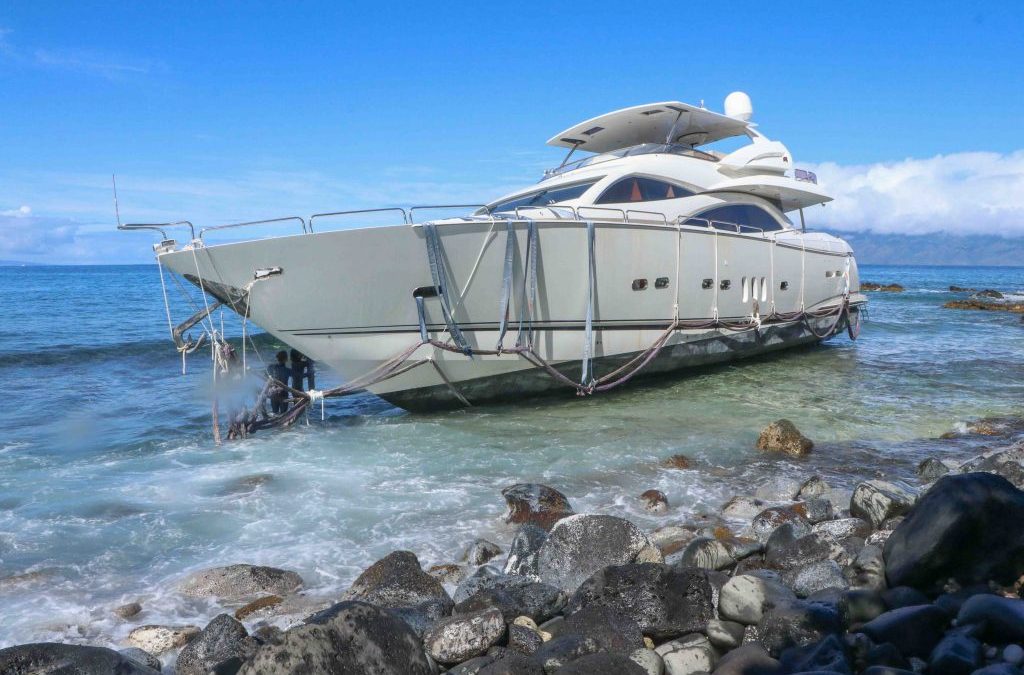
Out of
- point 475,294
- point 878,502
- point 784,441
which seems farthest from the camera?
point 475,294

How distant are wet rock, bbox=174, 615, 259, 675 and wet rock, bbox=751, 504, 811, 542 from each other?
404cm

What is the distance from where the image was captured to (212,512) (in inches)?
281

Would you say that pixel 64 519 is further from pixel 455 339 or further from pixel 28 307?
pixel 28 307

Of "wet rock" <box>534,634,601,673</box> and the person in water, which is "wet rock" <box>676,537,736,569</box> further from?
the person in water

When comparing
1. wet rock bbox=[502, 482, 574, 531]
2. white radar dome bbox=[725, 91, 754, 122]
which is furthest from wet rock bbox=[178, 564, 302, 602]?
white radar dome bbox=[725, 91, 754, 122]

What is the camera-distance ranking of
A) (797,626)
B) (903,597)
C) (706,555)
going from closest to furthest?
(797,626), (903,597), (706,555)

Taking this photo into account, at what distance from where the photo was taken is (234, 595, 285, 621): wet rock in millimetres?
4996

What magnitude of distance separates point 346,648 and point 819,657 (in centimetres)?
234

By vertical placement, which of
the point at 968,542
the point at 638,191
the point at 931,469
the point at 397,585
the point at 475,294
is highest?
the point at 638,191

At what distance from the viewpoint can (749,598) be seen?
170 inches

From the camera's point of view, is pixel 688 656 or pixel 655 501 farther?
pixel 655 501

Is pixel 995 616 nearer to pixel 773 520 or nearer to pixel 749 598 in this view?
pixel 749 598

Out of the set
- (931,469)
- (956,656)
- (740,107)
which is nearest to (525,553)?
(956,656)

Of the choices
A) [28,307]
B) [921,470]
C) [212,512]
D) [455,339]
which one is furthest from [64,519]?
[28,307]
